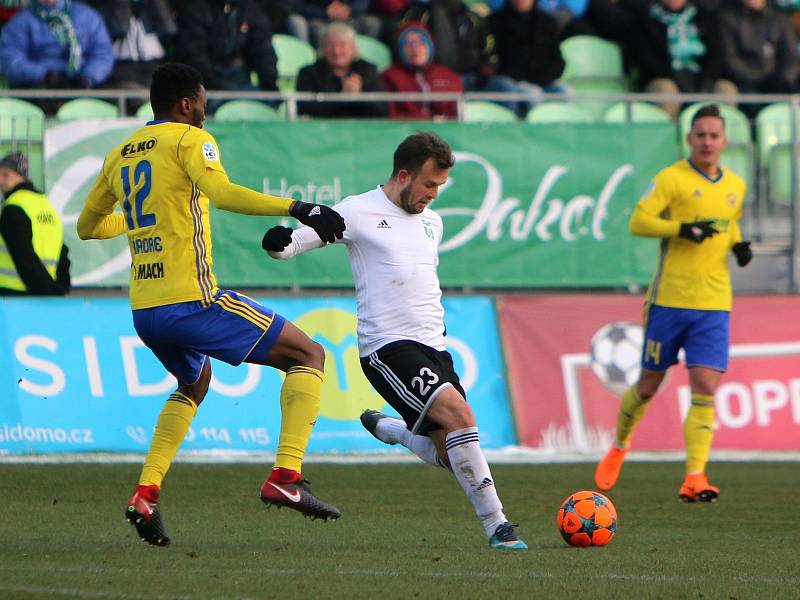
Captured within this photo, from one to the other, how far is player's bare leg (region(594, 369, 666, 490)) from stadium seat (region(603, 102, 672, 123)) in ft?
14.7

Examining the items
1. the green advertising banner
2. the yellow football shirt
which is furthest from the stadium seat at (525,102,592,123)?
the yellow football shirt

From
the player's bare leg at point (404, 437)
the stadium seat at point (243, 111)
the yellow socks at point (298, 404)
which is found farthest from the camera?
the stadium seat at point (243, 111)

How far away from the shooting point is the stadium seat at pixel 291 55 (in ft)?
51.7

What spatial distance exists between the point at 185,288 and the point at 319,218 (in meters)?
0.85

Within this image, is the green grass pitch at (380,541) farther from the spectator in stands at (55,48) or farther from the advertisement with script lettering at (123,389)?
the spectator in stands at (55,48)

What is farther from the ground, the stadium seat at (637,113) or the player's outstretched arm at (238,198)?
the player's outstretched arm at (238,198)

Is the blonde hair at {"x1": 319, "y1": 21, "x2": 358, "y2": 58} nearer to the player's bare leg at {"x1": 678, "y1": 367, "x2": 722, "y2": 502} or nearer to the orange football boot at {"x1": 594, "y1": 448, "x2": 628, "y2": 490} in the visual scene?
the orange football boot at {"x1": 594, "y1": 448, "x2": 628, "y2": 490}

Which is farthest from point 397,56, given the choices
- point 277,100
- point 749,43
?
point 749,43

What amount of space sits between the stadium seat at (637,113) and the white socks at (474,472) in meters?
7.93

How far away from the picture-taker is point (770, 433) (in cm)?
1308

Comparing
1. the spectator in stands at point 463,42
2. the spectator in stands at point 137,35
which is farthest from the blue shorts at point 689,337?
the spectator in stands at point 137,35

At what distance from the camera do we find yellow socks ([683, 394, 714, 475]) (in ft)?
33.4

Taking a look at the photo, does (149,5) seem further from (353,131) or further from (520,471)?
(520,471)

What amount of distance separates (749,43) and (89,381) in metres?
8.79
